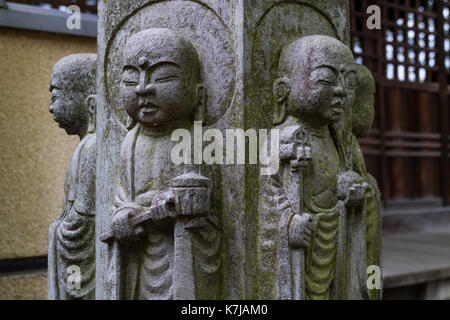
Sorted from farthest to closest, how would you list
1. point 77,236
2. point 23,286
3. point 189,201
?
point 23,286 → point 77,236 → point 189,201

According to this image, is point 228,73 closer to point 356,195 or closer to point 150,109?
point 150,109

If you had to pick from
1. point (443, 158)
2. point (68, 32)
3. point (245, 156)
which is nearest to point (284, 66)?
point (245, 156)

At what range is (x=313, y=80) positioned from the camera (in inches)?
96.7

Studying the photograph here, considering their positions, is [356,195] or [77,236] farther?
[77,236]

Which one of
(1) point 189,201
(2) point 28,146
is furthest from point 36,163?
(1) point 189,201

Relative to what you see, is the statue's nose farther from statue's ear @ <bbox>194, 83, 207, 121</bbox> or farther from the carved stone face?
the carved stone face

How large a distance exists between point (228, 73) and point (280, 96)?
27 centimetres

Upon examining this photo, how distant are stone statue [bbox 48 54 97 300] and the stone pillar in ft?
0.63

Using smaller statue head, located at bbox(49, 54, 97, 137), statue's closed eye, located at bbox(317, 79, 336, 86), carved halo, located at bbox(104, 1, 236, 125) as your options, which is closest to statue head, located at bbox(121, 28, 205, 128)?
carved halo, located at bbox(104, 1, 236, 125)

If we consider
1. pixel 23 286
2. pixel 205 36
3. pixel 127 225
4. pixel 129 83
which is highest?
pixel 205 36

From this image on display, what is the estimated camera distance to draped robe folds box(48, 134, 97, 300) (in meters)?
2.93

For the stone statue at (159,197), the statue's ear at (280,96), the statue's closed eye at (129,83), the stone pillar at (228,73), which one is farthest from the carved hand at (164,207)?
the statue's ear at (280,96)

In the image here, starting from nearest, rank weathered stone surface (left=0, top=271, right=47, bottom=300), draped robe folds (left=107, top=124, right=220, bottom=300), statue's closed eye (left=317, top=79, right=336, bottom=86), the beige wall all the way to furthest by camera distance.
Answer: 1. draped robe folds (left=107, top=124, right=220, bottom=300)
2. statue's closed eye (left=317, top=79, right=336, bottom=86)
3. weathered stone surface (left=0, top=271, right=47, bottom=300)
4. the beige wall
